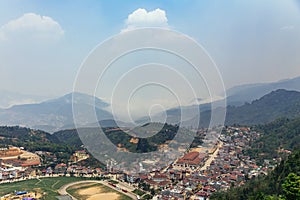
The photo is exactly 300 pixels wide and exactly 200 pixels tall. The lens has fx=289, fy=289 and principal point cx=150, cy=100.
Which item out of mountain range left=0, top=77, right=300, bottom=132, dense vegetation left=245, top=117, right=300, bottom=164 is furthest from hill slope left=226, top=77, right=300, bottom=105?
dense vegetation left=245, top=117, right=300, bottom=164

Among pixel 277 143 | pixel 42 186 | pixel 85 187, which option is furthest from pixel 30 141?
pixel 277 143

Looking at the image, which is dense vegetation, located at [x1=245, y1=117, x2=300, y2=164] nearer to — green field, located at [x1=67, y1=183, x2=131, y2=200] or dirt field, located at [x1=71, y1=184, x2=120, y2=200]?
green field, located at [x1=67, y1=183, x2=131, y2=200]

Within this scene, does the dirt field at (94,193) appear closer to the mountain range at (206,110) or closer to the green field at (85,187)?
the green field at (85,187)

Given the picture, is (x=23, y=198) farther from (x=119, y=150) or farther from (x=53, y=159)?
(x=53, y=159)

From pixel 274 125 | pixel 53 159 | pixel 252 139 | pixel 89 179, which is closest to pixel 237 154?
pixel 252 139

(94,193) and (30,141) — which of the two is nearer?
(94,193)

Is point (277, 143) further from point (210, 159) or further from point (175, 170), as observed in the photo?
point (175, 170)

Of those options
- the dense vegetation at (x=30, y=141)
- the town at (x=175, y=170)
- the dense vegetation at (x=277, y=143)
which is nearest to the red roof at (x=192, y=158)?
the town at (x=175, y=170)

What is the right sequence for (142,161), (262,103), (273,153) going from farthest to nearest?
(262,103) → (273,153) → (142,161)
